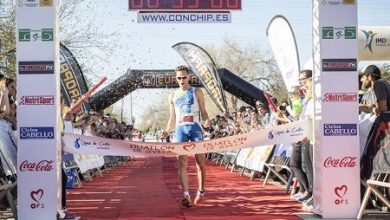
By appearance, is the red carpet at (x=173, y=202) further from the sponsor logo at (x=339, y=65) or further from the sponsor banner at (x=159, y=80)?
the sponsor banner at (x=159, y=80)

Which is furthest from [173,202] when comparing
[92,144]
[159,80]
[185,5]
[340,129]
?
[159,80]

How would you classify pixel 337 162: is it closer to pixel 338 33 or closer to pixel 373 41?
pixel 338 33

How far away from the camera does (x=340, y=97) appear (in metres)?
6.92

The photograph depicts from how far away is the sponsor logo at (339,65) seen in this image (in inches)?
272

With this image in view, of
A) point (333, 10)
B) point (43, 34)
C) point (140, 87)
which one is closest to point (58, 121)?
point (43, 34)

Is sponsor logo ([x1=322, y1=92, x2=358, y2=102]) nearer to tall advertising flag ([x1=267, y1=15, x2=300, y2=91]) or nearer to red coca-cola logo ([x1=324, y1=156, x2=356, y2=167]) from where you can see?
red coca-cola logo ([x1=324, y1=156, x2=356, y2=167])

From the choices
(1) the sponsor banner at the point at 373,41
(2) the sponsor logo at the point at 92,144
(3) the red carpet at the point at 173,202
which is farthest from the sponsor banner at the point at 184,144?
(1) the sponsor banner at the point at 373,41

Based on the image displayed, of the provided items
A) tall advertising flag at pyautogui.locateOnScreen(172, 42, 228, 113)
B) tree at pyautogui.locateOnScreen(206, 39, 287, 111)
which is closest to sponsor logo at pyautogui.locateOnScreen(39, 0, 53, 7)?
tall advertising flag at pyautogui.locateOnScreen(172, 42, 228, 113)

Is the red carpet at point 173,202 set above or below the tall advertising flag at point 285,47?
below

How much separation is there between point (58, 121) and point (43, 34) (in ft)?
3.56

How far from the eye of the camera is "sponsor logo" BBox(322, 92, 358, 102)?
6.90 metres

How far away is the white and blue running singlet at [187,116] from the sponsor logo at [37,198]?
7.53ft

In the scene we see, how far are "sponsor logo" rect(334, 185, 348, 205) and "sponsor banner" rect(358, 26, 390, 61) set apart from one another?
1009 centimetres

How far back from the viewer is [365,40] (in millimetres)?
16125
